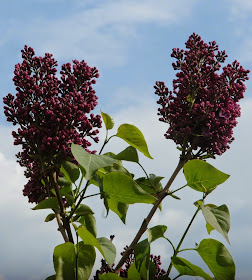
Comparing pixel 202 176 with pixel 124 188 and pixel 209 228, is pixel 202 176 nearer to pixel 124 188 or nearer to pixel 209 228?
pixel 209 228

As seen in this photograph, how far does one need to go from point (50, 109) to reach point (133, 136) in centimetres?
43

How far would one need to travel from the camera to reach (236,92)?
249 cm

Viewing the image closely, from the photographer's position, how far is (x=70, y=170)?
78.9 inches

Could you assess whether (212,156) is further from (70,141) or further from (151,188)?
(70,141)

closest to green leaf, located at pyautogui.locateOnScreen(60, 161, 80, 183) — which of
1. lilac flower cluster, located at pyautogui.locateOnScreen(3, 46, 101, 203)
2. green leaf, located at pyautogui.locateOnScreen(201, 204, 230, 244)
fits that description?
lilac flower cluster, located at pyautogui.locateOnScreen(3, 46, 101, 203)

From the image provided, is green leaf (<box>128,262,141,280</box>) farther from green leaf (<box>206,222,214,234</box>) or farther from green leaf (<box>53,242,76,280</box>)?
green leaf (<box>206,222,214,234</box>)

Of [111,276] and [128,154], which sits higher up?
[128,154]

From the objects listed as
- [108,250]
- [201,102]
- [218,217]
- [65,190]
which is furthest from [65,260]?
[201,102]

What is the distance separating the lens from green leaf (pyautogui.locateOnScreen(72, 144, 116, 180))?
65.7 inches

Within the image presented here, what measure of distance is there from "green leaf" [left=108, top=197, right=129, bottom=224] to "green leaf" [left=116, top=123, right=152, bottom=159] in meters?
0.27

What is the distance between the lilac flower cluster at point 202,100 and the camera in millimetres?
2357

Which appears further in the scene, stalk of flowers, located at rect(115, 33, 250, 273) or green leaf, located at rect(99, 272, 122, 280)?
stalk of flowers, located at rect(115, 33, 250, 273)

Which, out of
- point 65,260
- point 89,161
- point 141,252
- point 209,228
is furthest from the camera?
point 209,228

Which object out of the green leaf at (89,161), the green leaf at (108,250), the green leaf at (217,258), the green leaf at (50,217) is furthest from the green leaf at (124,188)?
the green leaf at (217,258)
